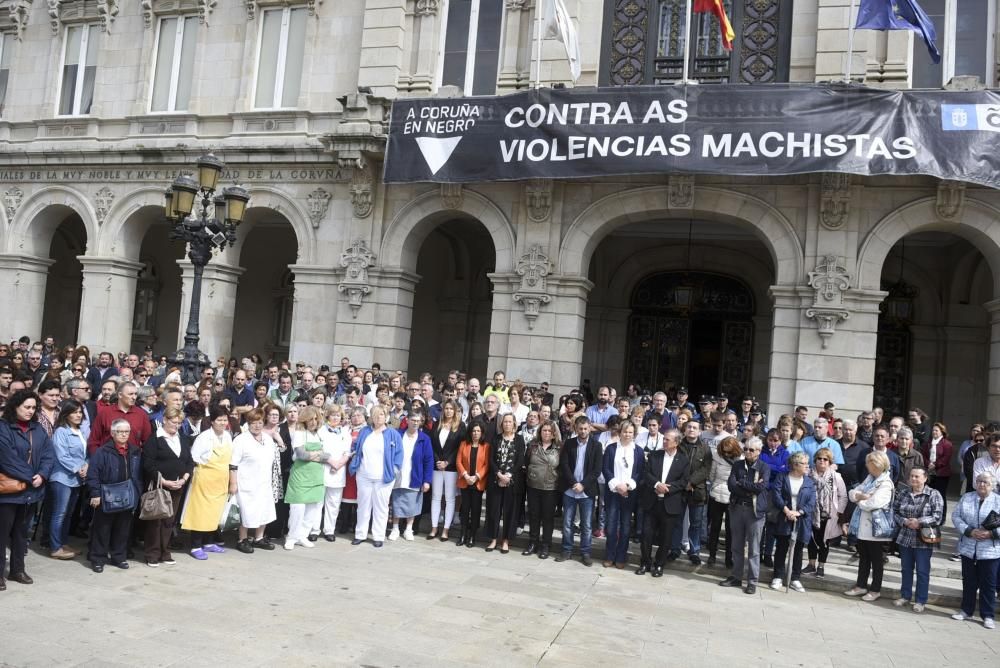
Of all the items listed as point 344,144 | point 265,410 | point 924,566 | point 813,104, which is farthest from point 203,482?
point 813,104

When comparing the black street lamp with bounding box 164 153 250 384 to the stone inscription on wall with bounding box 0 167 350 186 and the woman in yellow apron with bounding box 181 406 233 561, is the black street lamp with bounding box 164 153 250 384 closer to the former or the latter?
the woman in yellow apron with bounding box 181 406 233 561

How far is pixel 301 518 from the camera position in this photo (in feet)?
32.4

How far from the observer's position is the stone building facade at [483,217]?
47.5 ft

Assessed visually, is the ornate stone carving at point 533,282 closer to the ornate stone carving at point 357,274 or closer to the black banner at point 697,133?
the black banner at point 697,133

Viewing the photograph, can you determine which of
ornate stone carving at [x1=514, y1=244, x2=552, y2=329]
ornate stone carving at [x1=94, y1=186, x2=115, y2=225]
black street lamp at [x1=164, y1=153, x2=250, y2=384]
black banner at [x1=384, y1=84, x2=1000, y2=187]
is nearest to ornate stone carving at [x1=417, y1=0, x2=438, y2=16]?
black banner at [x1=384, y1=84, x2=1000, y2=187]

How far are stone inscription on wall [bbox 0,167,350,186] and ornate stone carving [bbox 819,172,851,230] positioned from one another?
944 cm

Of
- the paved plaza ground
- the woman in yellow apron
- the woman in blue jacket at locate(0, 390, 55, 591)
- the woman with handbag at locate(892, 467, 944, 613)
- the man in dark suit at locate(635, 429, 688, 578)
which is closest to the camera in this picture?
the paved plaza ground

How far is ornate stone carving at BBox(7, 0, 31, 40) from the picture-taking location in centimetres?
2064

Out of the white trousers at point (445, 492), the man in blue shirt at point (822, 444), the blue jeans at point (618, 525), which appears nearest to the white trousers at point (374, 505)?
the white trousers at point (445, 492)

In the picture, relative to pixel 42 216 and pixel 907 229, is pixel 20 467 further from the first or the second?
pixel 42 216

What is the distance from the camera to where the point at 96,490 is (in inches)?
316

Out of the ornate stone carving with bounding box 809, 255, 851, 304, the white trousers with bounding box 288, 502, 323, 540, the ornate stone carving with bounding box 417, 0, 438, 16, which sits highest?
the ornate stone carving with bounding box 417, 0, 438, 16

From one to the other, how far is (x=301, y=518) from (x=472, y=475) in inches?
87.0

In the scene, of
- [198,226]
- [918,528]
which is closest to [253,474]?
[198,226]
